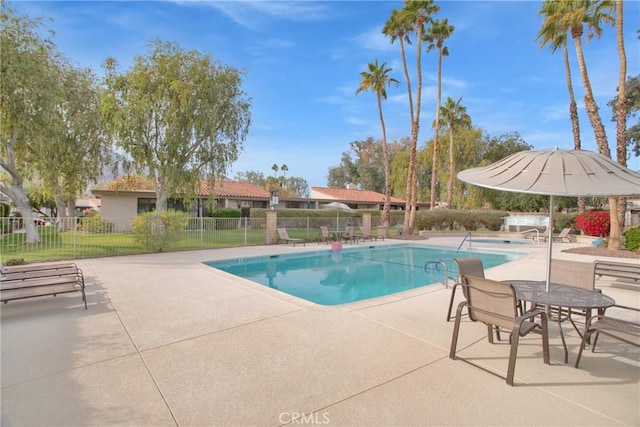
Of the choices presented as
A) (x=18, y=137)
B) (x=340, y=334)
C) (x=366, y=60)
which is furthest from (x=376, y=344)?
(x=366, y=60)

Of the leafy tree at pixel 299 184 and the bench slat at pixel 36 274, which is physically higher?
the leafy tree at pixel 299 184

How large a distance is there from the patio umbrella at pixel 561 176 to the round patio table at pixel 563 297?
78 centimetres

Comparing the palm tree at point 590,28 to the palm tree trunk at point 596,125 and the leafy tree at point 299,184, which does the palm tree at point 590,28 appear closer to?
the palm tree trunk at point 596,125

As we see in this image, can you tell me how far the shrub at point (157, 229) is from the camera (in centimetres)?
1192

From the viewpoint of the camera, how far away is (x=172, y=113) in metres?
15.2

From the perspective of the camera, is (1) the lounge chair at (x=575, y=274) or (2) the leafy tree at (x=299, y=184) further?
(2) the leafy tree at (x=299, y=184)

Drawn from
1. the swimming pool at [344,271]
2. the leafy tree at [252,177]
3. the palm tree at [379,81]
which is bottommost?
the swimming pool at [344,271]

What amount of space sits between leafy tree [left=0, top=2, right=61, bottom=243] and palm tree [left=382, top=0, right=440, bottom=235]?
17910 millimetres

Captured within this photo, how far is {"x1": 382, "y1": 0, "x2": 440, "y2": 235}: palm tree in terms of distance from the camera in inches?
751

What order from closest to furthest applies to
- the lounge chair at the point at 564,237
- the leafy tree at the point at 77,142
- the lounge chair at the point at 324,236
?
the leafy tree at the point at 77,142, the lounge chair at the point at 324,236, the lounge chair at the point at 564,237

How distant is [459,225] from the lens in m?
24.0

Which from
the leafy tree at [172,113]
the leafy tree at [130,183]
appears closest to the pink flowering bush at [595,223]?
the leafy tree at [172,113]

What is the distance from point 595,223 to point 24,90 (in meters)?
25.8

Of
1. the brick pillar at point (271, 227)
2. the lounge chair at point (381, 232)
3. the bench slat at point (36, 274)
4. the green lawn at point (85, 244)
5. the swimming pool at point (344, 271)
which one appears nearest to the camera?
the bench slat at point (36, 274)
